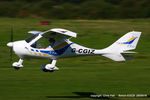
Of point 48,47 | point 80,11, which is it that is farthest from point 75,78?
point 80,11

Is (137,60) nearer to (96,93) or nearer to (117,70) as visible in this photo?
(117,70)

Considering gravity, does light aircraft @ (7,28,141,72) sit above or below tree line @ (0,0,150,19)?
below

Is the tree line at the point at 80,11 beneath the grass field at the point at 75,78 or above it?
above

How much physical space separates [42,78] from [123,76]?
461 centimetres

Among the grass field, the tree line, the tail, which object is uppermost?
the tree line

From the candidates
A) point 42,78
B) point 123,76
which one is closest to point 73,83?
point 42,78

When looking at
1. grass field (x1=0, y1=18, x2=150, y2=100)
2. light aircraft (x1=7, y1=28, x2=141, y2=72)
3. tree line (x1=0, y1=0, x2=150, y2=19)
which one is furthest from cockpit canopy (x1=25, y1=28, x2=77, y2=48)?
tree line (x1=0, y1=0, x2=150, y2=19)

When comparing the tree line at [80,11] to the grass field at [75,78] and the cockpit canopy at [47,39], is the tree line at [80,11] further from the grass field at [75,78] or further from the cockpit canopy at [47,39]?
the cockpit canopy at [47,39]

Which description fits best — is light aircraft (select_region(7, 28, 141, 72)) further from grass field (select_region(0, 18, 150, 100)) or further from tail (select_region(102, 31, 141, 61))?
grass field (select_region(0, 18, 150, 100))

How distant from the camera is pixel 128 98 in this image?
17359mm

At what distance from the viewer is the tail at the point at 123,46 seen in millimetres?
18688

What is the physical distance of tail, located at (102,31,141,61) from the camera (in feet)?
61.3

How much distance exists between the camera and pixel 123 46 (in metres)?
19.0

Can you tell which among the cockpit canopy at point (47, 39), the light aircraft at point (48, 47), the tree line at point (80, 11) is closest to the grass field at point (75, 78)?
the light aircraft at point (48, 47)
